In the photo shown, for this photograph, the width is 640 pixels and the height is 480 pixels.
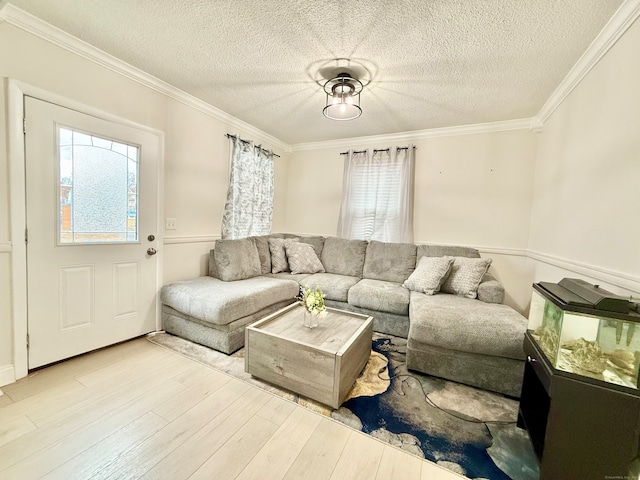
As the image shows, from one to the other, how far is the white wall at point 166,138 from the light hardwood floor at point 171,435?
527 mm

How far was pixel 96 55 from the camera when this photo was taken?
6.47 feet

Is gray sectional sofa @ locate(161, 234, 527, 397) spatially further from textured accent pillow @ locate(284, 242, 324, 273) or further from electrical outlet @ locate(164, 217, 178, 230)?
electrical outlet @ locate(164, 217, 178, 230)

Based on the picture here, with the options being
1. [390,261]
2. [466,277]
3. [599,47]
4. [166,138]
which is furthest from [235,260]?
[599,47]

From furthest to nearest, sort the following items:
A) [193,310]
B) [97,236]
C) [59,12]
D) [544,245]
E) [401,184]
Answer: [401,184], [544,245], [193,310], [97,236], [59,12]

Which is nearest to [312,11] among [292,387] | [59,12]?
[59,12]

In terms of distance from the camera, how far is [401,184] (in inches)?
138

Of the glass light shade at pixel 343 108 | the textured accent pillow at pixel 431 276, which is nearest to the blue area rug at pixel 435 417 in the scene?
the textured accent pillow at pixel 431 276

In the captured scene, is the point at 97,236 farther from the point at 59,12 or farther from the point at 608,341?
the point at 608,341

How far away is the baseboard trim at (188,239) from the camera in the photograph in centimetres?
262

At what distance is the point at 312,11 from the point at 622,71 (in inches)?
74.5

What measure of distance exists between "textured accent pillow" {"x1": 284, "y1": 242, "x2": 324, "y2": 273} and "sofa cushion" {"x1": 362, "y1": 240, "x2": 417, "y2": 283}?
68 centimetres

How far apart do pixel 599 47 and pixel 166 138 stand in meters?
3.53

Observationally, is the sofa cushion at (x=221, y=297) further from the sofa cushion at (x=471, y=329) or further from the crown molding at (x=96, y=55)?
the crown molding at (x=96, y=55)

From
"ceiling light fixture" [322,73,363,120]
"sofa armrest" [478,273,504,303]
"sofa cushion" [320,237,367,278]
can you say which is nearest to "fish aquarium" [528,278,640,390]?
"sofa armrest" [478,273,504,303]
